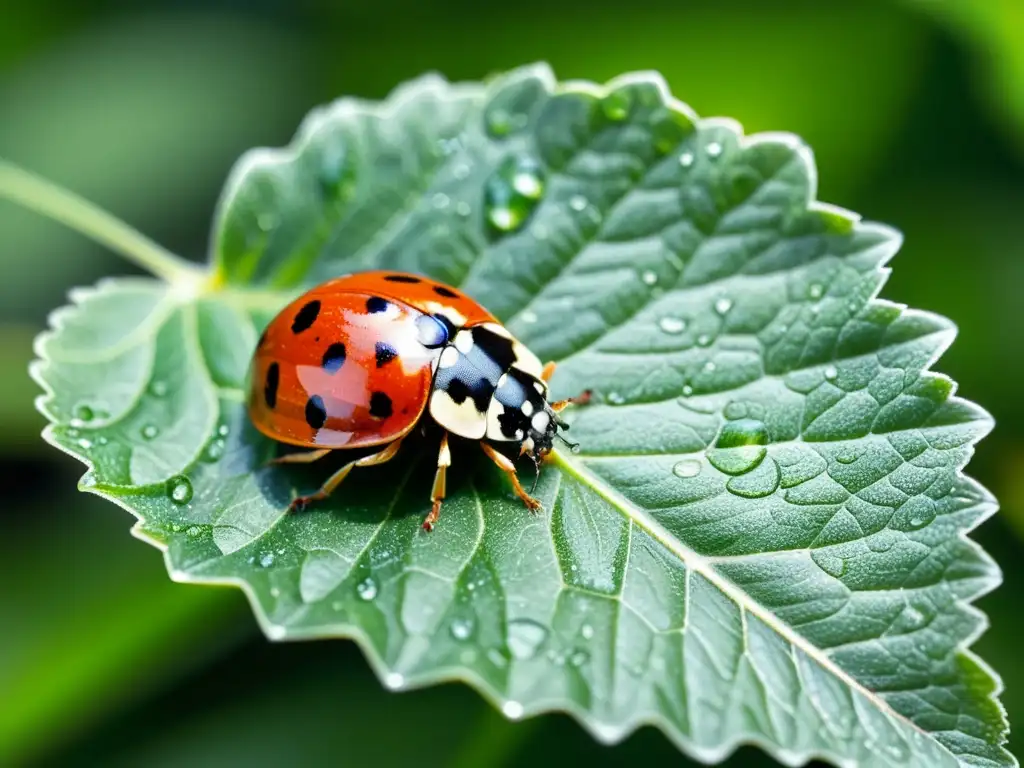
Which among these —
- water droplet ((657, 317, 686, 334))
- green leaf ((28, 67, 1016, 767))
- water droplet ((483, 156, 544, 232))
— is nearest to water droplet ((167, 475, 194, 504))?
green leaf ((28, 67, 1016, 767))

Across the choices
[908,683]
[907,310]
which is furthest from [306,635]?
[907,310]

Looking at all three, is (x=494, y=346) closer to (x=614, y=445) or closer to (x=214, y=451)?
(x=614, y=445)

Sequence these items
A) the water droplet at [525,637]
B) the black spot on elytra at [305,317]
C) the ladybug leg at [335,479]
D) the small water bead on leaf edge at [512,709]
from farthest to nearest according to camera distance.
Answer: the black spot on elytra at [305,317] < the ladybug leg at [335,479] < the water droplet at [525,637] < the small water bead on leaf edge at [512,709]

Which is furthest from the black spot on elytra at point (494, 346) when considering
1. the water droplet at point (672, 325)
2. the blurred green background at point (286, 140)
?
the blurred green background at point (286, 140)

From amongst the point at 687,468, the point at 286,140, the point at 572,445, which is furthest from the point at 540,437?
the point at 286,140

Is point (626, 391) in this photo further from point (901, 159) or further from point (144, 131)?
point (144, 131)

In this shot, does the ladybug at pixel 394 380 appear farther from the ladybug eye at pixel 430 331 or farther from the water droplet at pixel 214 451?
the water droplet at pixel 214 451

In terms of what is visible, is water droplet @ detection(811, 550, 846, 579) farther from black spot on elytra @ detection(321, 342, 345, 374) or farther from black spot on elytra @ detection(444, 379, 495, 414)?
black spot on elytra @ detection(321, 342, 345, 374)
